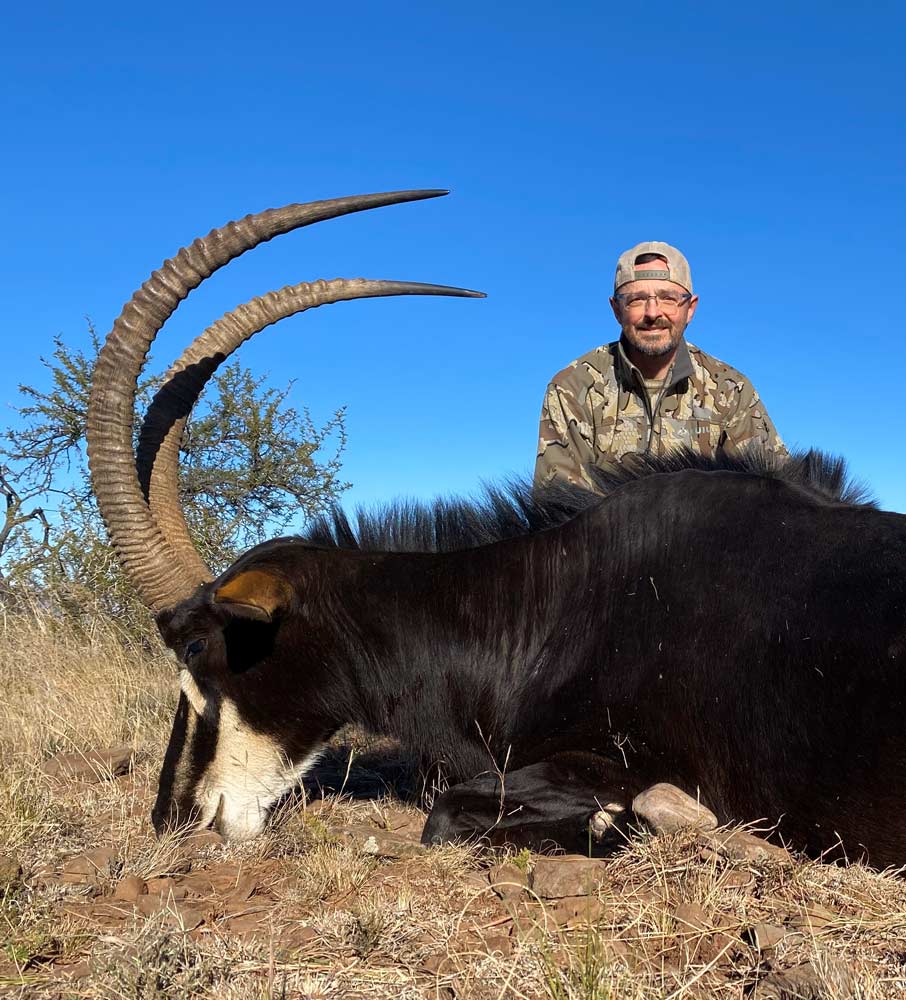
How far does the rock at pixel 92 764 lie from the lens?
15.0 feet

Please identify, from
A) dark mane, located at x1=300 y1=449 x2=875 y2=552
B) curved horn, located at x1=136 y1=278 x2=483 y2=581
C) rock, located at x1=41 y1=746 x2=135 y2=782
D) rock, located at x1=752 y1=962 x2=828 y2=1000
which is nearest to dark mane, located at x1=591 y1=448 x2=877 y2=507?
dark mane, located at x1=300 y1=449 x2=875 y2=552

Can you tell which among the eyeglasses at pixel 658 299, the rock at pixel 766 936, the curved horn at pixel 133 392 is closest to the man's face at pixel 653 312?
the eyeglasses at pixel 658 299

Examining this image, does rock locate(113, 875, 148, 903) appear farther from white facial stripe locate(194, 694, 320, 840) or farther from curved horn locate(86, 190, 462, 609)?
curved horn locate(86, 190, 462, 609)

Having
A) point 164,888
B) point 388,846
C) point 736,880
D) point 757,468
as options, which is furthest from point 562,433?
point 164,888

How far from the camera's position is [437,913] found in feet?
8.32

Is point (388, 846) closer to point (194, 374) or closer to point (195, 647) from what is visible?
point (195, 647)

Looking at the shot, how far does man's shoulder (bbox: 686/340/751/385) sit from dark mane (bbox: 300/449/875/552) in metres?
2.36

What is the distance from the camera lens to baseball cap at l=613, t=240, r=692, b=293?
19.0 feet

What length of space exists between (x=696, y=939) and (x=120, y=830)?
2.41 meters

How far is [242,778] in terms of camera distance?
11.9 ft

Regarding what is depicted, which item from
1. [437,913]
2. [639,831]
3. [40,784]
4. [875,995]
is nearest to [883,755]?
[639,831]

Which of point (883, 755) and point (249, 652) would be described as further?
point (249, 652)

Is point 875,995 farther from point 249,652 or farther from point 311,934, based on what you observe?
point 249,652

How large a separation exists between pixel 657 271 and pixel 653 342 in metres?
0.46
